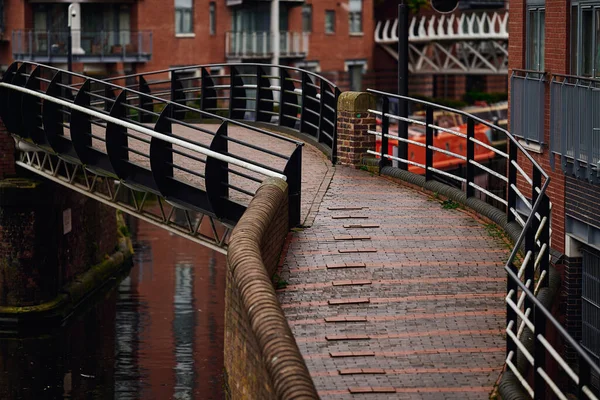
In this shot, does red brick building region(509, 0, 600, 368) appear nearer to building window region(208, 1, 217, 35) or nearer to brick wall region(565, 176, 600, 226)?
brick wall region(565, 176, 600, 226)

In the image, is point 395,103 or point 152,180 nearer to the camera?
point 152,180

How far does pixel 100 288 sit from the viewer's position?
29875mm

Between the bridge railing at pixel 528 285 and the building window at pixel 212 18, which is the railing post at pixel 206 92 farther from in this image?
the building window at pixel 212 18

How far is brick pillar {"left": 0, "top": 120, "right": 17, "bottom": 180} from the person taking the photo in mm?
25984

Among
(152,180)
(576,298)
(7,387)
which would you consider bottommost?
(7,387)

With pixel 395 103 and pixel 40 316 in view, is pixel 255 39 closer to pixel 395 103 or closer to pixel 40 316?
pixel 395 103

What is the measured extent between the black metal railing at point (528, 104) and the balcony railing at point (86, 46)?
124 feet

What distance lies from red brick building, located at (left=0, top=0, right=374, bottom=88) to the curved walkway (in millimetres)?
40277

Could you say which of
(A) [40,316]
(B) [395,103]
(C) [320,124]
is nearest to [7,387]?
(A) [40,316]

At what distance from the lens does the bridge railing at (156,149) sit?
17812 millimetres

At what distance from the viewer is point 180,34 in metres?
60.8

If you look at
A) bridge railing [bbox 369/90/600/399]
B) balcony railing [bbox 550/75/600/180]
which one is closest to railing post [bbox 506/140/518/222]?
bridge railing [bbox 369/90/600/399]

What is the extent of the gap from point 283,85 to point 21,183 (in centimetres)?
527

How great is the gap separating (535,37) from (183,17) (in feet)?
140
